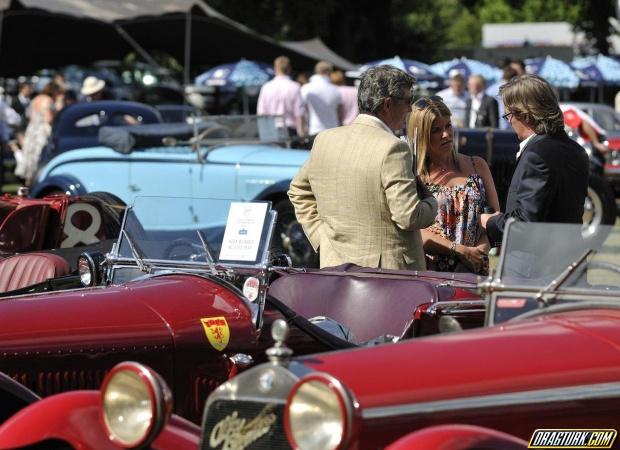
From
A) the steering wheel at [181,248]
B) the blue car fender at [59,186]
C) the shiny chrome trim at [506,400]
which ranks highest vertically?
the steering wheel at [181,248]

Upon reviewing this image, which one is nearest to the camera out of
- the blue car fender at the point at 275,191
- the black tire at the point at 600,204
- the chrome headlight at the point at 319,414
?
the chrome headlight at the point at 319,414

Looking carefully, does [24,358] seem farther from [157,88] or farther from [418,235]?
[157,88]

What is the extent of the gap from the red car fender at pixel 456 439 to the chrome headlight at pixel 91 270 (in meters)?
2.36

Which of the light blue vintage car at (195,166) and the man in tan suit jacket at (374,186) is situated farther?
the light blue vintage car at (195,166)

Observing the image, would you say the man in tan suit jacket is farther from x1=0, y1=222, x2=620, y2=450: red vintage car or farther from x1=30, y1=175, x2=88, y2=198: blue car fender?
x1=30, y1=175, x2=88, y2=198: blue car fender

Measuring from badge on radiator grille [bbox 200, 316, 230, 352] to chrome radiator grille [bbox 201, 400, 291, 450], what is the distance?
104 cm

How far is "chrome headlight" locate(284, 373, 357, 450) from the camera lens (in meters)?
2.80

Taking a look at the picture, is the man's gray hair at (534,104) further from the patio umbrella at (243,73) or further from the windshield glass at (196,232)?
the patio umbrella at (243,73)

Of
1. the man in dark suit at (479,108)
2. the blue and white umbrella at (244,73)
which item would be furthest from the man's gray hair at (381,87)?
the blue and white umbrella at (244,73)

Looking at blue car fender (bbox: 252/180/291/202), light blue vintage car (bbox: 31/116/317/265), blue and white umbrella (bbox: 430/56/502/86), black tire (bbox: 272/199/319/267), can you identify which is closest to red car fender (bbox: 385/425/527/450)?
black tire (bbox: 272/199/319/267)

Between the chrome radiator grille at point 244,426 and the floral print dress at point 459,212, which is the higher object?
the floral print dress at point 459,212

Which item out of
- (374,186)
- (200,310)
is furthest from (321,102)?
(200,310)

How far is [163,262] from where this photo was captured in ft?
15.6

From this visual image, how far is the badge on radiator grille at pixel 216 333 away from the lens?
13.7ft
